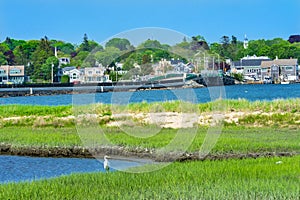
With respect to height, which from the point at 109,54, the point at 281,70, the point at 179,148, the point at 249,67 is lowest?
the point at 179,148

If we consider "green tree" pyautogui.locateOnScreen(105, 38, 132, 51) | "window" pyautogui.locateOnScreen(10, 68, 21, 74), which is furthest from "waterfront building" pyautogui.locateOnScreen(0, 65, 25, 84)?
"green tree" pyautogui.locateOnScreen(105, 38, 132, 51)

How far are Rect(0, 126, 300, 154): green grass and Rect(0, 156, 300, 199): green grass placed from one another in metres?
3.74

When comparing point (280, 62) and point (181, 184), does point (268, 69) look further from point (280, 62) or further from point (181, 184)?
point (181, 184)

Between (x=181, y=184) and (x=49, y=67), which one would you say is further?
(x=49, y=67)

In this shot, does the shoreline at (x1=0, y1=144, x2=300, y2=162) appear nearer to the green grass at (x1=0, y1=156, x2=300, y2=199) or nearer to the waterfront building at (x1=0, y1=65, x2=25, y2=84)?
the green grass at (x1=0, y1=156, x2=300, y2=199)

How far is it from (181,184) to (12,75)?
101134mm

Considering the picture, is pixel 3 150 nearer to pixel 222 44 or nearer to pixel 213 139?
pixel 213 139

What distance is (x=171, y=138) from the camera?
2070 centimetres

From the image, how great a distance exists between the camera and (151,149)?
1878 cm

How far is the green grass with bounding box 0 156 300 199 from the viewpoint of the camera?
10680 millimetres

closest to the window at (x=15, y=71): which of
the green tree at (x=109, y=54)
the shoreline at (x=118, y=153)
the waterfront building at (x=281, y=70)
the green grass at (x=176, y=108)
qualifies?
the waterfront building at (x=281, y=70)

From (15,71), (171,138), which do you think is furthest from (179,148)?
(15,71)

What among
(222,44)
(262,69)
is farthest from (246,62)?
(222,44)

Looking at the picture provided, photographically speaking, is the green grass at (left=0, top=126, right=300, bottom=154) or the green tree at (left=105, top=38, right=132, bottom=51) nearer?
the green tree at (left=105, top=38, right=132, bottom=51)
